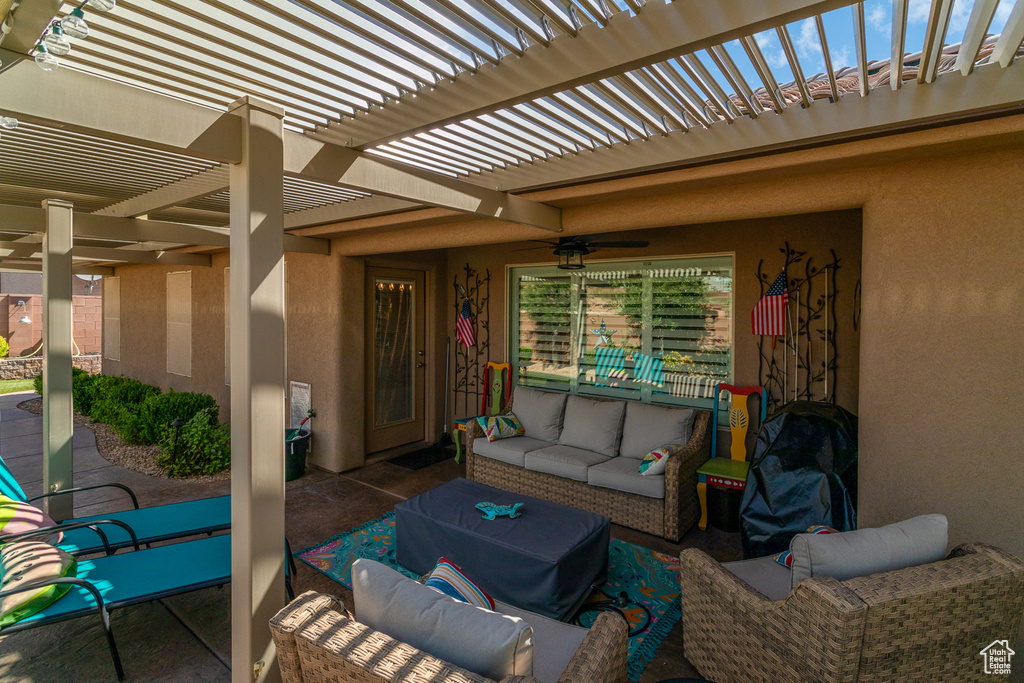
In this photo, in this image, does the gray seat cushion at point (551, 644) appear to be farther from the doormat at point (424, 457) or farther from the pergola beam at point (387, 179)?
the doormat at point (424, 457)

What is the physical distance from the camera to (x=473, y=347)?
7062 millimetres

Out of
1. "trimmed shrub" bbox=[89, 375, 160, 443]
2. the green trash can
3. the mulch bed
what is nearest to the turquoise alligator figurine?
the green trash can

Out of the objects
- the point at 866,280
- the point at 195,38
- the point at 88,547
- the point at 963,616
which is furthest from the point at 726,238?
the point at 88,547

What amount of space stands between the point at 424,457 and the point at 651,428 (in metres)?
3.15

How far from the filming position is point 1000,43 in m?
2.07

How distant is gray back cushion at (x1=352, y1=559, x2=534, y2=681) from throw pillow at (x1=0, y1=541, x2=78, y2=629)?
1852mm

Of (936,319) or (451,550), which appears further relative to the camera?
(451,550)

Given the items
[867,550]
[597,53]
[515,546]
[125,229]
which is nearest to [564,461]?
[515,546]

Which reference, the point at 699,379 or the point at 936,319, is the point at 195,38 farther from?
the point at 699,379

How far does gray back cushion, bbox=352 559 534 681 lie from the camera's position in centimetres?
173

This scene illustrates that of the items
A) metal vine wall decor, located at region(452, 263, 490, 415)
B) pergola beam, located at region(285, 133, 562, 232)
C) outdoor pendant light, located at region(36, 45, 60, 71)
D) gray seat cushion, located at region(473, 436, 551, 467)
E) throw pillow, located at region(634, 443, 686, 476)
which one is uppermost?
pergola beam, located at region(285, 133, 562, 232)

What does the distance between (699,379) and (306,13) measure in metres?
4.52

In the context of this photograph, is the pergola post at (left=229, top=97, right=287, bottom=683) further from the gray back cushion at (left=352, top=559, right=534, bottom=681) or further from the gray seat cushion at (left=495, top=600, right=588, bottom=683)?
the gray seat cushion at (left=495, top=600, right=588, bottom=683)

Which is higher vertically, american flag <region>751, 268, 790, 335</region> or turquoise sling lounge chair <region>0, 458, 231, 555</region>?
american flag <region>751, 268, 790, 335</region>
